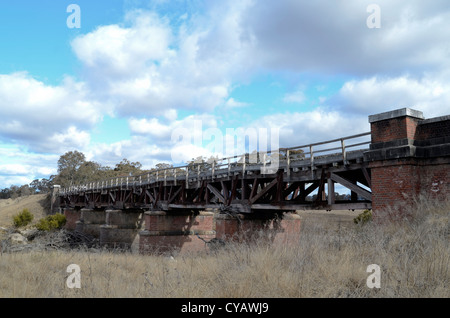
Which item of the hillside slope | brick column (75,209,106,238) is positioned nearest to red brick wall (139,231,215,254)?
brick column (75,209,106,238)

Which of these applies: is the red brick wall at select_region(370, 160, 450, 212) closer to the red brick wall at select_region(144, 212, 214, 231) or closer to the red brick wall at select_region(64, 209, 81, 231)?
the red brick wall at select_region(144, 212, 214, 231)

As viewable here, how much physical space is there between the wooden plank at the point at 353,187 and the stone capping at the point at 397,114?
222 centimetres

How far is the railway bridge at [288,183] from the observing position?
10570mm

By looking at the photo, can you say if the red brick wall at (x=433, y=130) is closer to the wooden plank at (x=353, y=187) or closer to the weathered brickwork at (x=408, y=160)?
the weathered brickwork at (x=408, y=160)

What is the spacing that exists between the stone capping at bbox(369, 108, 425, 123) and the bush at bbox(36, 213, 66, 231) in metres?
44.9

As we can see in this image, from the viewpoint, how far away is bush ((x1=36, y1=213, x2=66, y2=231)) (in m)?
44.8

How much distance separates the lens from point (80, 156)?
90125 millimetres

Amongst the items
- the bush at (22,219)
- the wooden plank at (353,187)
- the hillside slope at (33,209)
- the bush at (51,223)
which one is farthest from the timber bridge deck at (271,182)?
the hillside slope at (33,209)

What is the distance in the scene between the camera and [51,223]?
151ft

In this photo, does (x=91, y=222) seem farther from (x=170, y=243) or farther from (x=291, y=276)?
(x=291, y=276)

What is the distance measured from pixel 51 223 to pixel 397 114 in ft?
152

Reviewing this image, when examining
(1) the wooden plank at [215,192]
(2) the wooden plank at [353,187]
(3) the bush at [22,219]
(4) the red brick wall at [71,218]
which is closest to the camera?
(2) the wooden plank at [353,187]

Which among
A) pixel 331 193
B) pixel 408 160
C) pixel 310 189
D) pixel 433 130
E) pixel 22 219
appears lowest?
pixel 22 219

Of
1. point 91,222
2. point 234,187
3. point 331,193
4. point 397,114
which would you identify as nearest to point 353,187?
point 331,193
